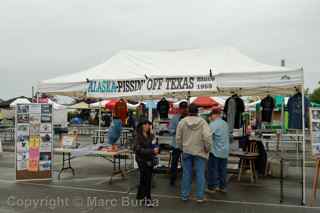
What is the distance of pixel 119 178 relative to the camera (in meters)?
9.16

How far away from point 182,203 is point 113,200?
129 centimetres

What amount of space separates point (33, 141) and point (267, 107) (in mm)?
6333

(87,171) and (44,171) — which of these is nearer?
(44,171)

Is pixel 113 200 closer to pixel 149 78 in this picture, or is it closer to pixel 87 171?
pixel 149 78

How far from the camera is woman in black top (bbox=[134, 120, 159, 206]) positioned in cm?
632

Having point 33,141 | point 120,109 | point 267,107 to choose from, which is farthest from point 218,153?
point 120,109

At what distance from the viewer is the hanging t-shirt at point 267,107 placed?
10.3 metres

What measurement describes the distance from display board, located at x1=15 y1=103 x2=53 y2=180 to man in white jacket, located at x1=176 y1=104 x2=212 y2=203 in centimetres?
373

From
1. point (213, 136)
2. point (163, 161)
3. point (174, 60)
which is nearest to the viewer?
point (213, 136)

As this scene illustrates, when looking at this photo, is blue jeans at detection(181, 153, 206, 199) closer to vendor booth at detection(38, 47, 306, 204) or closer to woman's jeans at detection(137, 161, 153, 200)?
woman's jeans at detection(137, 161, 153, 200)

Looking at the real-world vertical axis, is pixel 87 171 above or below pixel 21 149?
below

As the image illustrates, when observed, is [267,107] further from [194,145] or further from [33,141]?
[33,141]

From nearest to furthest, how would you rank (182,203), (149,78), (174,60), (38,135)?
(182,203)
(149,78)
(38,135)
(174,60)

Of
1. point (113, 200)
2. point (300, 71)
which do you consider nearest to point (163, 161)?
point (113, 200)
